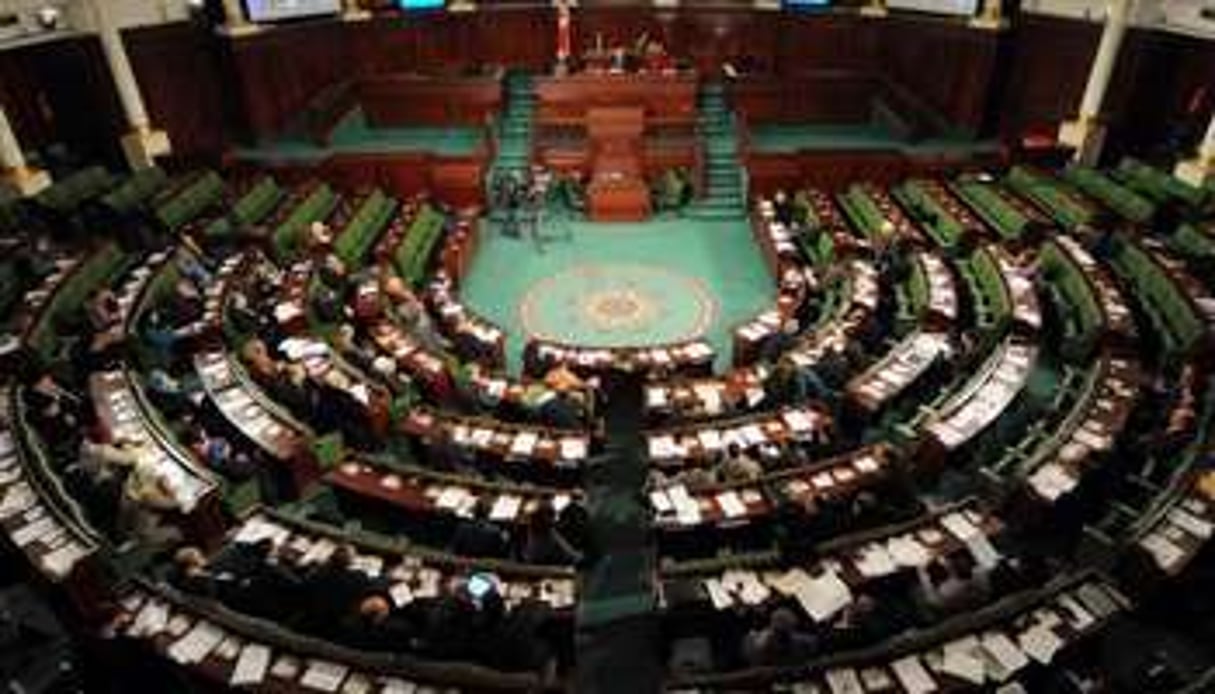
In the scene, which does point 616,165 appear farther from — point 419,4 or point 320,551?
point 320,551

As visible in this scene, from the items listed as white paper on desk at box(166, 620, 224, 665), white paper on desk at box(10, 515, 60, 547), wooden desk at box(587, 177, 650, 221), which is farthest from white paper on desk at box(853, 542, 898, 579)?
wooden desk at box(587, 177, 650, 221)

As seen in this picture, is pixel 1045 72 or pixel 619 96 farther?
pixel 619 96

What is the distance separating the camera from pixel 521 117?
72.1ft

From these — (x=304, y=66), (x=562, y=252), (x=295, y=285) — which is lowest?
(x=562, y=252)

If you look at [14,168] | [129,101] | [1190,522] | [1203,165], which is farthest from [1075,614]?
[129,101]

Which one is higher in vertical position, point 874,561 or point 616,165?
point 616,165

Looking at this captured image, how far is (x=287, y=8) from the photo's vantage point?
67.1ft

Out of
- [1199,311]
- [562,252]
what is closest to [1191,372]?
[1199,311]

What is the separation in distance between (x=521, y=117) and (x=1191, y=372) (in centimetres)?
1622

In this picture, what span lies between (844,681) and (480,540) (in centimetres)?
383

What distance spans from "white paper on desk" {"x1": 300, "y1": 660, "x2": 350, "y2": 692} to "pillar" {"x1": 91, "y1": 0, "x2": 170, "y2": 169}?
49.3ft

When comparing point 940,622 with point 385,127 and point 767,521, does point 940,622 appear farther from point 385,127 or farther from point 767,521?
point 385,127

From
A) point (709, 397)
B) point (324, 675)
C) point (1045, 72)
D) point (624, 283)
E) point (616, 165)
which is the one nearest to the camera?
point (324, 675)

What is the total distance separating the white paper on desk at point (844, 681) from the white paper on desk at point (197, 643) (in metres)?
5.23
